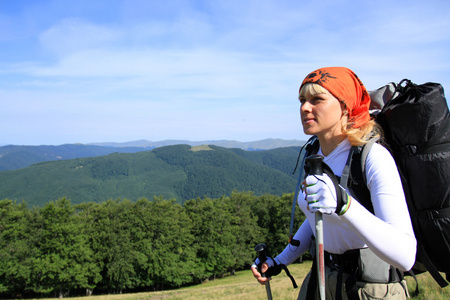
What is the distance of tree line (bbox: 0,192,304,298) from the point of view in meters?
37.6

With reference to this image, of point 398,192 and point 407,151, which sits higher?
point 407,151

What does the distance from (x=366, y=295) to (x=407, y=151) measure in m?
0.87

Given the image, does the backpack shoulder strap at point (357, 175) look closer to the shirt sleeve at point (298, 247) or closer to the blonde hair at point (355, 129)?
the blonde hair at point (355, 129)

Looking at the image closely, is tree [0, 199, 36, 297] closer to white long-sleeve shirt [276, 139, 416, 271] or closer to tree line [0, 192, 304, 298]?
tree line [0, 192, 304, 298]

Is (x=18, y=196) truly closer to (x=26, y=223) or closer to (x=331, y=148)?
(x=26, y=223)

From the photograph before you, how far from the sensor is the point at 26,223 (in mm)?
38875

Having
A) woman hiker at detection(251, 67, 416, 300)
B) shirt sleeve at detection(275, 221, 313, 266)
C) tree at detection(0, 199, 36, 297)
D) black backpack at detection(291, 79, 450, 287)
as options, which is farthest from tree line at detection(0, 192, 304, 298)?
black backpack at detection(291, 79, 450, 287)

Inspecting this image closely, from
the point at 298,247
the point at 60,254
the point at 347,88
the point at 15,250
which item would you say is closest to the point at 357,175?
the point at 347,88

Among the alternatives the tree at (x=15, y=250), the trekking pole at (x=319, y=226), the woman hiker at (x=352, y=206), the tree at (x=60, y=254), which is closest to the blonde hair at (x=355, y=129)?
the woman hiker at (x=352, y=206)

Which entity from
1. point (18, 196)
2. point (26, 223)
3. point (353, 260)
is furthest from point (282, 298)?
point (18, 196)

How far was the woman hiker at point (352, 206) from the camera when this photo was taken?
5.35 feet

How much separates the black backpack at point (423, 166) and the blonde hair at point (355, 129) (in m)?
0.05

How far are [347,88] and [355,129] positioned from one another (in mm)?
280

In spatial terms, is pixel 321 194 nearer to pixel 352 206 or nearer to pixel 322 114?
pixel 352 206
